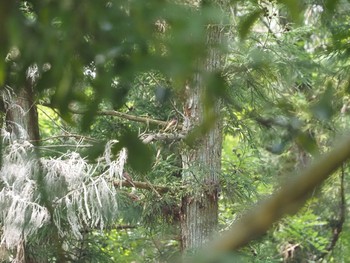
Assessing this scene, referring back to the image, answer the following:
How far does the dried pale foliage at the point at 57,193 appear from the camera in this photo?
179 inches

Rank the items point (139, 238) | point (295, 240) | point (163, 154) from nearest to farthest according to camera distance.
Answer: point (163, 154) < point (139, 238) < point (295, 240)

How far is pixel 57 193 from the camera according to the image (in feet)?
15.0

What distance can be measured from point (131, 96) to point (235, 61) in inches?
39.3

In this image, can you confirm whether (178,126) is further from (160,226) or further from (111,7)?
(111,7)

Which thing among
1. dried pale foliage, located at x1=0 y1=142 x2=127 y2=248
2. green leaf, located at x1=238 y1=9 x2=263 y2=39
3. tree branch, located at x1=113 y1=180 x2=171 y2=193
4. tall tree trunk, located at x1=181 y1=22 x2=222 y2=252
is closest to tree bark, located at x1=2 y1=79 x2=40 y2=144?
dried pale foliage, located at x1=0 y1=142 x2=127 y2=248

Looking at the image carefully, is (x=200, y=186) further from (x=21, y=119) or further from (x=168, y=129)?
(x=21, y=119)

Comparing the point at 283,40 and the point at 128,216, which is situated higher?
the point at 283,40

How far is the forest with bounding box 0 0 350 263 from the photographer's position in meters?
0.98

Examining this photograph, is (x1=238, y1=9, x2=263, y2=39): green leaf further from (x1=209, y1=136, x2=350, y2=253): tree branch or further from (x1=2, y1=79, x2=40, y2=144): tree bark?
(x1=2, y1=79, x2=40, y2=144): tree bark

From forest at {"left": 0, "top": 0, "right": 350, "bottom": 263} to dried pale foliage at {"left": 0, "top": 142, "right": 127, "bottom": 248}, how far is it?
0.01 m

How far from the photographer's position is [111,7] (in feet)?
3.56

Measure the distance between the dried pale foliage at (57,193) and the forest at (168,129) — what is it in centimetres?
1

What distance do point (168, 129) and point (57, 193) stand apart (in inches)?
46.3

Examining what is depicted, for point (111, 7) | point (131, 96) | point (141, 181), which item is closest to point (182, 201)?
point (141, 181)
